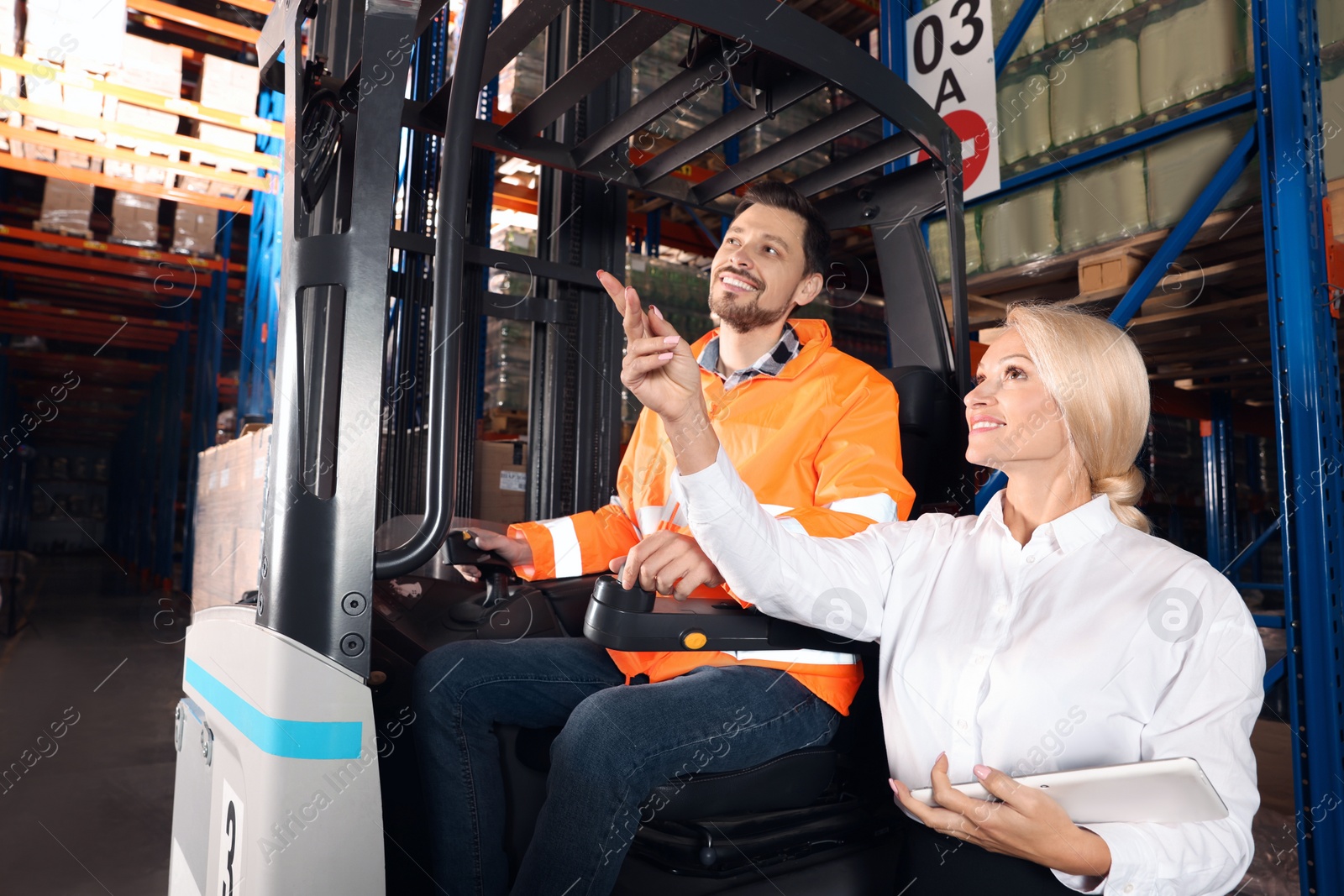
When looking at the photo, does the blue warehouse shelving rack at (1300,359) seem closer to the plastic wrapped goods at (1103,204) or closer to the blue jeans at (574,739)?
the plastic wrapped goods at (1103,204)

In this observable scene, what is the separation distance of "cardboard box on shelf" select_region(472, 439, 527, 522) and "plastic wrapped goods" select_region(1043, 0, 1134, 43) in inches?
109

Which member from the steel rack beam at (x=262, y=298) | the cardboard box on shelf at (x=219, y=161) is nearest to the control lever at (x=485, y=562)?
the steel rack beam at (x=262, y=298)

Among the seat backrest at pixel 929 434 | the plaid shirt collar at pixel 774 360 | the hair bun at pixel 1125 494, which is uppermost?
the plaid shirt collar at pixel 774 360

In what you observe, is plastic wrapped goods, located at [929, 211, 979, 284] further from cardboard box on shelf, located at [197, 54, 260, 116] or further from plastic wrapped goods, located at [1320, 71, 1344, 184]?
cardboard box on shelf, located at [197, 54, 260, 116]

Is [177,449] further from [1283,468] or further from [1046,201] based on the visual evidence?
[1283,468]

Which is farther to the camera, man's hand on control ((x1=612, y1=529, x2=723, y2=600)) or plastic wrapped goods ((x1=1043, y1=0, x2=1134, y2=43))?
plastic wrapped goods ((x1=1043, y1=0, x2=1134, y2=43))

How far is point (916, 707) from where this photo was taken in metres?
1.41

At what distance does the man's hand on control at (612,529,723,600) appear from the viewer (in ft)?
4.78

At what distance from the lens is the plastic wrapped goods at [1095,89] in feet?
11.4

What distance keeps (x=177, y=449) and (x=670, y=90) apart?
11.5 m

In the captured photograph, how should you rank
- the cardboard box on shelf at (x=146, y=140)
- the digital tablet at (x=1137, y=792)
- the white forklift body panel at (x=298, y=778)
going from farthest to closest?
the cardboard box on shelf at (x=146, y=140) < the white forklift body panel at (x=298, y=778) < the digital tablet at (x=1137, y=792)

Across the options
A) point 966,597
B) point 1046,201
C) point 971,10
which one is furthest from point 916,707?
point 971,10

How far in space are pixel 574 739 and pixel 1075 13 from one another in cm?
366

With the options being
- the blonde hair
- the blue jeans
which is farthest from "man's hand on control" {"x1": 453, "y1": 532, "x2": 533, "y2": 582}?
the blonde hair
